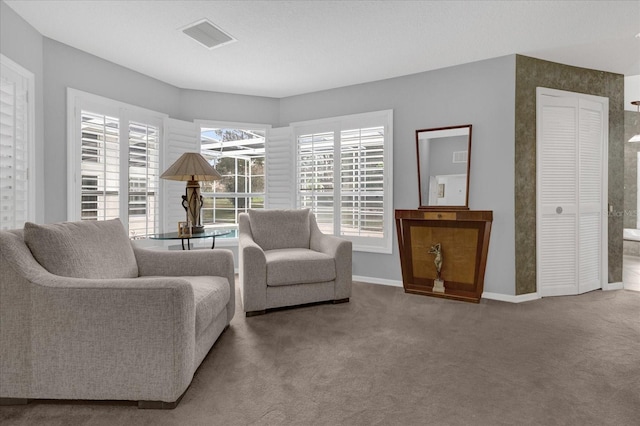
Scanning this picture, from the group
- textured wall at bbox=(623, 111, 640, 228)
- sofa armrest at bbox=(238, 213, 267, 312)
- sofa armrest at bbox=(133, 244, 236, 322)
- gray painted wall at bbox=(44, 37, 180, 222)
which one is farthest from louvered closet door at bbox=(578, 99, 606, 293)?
gray painted wall at bbox=(44, 37, 180, 222)

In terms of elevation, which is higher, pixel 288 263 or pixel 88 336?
pixel 288 263

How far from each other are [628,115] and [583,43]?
3.63m

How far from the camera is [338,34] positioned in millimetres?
3100

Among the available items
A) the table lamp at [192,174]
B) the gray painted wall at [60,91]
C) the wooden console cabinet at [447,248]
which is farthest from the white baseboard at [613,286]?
the gray painted wall at [60,91]

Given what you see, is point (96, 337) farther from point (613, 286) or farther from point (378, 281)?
point (613, 286)

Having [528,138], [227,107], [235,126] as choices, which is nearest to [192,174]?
[235,126]

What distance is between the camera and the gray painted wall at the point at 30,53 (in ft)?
8.80

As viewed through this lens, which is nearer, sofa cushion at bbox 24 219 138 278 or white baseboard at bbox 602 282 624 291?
sofa cushion at bbox 24 219 138 278

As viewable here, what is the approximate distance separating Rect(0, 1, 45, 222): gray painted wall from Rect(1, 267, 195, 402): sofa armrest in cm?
186

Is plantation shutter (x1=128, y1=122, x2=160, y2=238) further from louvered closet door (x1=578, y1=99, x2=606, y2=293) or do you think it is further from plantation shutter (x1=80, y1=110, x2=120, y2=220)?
louvered closet door (x1=578, y1=99, x2=606, y2=293)

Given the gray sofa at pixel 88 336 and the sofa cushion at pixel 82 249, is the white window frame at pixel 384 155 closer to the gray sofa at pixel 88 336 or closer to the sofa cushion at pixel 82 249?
the sofa cushion at pixel 82 249

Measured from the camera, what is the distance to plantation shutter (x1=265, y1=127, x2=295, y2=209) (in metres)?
4.93

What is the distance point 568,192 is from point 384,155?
1971 millimetres

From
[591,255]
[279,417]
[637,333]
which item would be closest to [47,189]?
[279,417]
